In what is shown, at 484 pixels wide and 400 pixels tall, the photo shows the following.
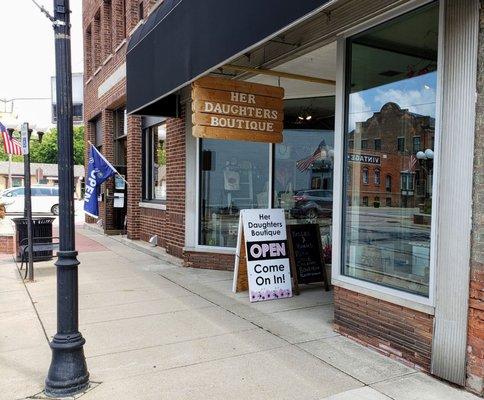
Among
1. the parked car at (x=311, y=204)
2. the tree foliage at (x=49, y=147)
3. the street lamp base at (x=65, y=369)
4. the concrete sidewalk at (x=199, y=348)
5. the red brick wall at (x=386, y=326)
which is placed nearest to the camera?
the street lamp base at (x=65, y=369)

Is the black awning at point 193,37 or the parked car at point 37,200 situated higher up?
the black awning at point 193,37

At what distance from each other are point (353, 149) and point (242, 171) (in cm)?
376

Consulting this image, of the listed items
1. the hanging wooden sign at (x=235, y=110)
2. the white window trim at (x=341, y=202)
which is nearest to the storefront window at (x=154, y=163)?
the hanging wooden sign at (x=235, y=110)

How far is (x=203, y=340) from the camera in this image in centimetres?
491

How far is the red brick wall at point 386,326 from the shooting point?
4.06 meters

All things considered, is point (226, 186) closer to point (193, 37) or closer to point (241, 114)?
point (241, 114)

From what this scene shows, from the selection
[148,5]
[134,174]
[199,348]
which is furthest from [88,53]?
[199,348]

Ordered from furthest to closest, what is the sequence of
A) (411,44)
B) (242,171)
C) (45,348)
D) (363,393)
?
(242,171) → (45,348) → (411,44) → (363,393)

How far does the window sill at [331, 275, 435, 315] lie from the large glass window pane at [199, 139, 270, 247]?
3.72m

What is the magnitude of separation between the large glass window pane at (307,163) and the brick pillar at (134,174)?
533cm

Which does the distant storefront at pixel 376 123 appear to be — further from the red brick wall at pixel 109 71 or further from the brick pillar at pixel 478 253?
the red brick wall at pixel 109 71

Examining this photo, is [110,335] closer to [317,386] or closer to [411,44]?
[317,386]

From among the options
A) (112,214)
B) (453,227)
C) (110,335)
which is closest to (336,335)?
(453,227)

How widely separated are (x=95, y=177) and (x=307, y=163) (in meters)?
5.35
